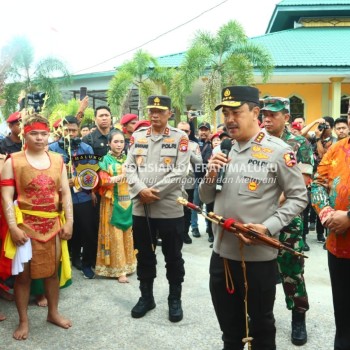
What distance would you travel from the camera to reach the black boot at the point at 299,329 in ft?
10.4

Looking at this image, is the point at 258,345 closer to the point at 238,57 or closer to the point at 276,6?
the point at 238,57

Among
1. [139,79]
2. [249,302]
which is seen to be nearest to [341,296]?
[249,302]

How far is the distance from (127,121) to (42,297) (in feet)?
8.35

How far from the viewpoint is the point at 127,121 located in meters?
5.46

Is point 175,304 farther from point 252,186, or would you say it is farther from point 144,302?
point 252,186

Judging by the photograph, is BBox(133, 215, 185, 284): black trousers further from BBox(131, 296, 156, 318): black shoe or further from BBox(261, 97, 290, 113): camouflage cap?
BBox(261, 97, 290, 113): camouflage cap

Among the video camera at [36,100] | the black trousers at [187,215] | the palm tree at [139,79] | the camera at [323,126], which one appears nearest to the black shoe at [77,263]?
the black trousers at [187,215]

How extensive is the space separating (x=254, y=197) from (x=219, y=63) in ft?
38.5

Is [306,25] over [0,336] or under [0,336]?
over

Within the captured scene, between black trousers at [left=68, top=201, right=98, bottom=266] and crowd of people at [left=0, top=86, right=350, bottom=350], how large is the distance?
14 millimetres

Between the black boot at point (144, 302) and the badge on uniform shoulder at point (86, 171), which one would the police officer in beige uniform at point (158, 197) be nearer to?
the black boot at point (144, 302)

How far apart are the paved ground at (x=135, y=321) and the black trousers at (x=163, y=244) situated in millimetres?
374

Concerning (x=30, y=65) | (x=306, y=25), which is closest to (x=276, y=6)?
(x=306, y=25)

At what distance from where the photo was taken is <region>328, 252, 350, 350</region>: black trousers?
2.52m
